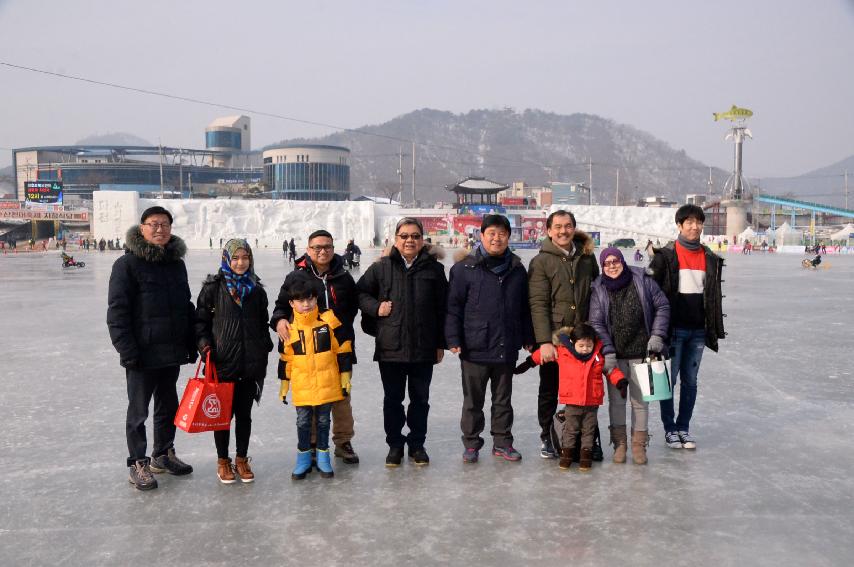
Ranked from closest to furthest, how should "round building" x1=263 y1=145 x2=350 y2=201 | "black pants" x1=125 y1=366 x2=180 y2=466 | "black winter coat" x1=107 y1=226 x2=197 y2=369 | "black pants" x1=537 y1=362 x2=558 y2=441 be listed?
"black winter coat" x1=107 y1=226 x2=197 y2=369 < "black pants" x1=125 y1=366 x2=180 y2=466 < "black pants" x1=537 y1=362 x2=558 y2=441 < "round building" x1=263 y1=145 x2=350 y2=201

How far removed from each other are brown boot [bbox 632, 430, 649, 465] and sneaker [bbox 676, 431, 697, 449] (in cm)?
37

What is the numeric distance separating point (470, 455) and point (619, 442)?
0.83 metres

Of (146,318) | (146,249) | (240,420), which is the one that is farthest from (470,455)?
(146,249)

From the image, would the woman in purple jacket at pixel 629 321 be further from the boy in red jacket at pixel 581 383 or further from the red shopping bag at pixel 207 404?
the red shopping bag at pixel 207 404

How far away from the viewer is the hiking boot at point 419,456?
3755 mm

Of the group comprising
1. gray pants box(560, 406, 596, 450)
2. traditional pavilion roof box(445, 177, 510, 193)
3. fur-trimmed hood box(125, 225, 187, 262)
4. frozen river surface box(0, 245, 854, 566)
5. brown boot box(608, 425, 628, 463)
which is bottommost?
frozen river surface box(0, 245, 854, 566)

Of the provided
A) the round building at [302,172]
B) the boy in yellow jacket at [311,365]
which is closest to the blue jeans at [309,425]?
the boy in yellow jacket at [311,365]

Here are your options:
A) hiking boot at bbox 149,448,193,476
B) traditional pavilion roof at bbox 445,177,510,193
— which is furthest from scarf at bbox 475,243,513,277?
traditional pavilion roof at bbox 445,177,510,193

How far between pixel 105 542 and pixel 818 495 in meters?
3.21

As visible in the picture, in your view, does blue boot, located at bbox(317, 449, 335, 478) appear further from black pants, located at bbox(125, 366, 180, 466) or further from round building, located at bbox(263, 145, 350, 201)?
round building, located at bbox(263, 145, 350, 201)

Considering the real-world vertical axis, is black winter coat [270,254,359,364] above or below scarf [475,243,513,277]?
below

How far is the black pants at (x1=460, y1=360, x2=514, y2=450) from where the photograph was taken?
151 inches

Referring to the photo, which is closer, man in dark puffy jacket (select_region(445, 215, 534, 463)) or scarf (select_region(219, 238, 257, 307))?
scarf (select_region(219, 238, 257, 307))

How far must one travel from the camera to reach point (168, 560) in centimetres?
263
